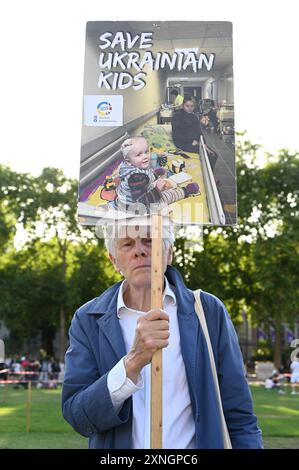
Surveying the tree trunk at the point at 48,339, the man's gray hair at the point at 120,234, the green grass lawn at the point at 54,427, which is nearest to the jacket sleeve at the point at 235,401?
the man's gray hair at the point at 120,234

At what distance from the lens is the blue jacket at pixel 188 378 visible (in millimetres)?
3670

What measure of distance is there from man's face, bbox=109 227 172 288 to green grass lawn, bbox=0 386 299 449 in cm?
970

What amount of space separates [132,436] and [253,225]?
44.5m

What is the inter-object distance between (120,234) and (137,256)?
→ 0.16m

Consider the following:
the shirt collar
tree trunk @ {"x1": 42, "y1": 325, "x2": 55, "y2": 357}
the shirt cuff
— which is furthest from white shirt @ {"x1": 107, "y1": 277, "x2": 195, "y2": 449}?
tree trunk @ {"x1": 42, "y1": 325, "x2": 55, "y2": 357}

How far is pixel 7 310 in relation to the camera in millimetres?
49875

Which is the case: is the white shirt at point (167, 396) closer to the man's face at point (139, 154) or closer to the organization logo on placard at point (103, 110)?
the man's face at point (139, 154)

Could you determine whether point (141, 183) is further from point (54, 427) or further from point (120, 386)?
point (54, 427)

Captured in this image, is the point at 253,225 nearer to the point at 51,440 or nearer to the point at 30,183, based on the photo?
the point at 30,183

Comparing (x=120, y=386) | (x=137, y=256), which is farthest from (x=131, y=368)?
(x=137, y=256)

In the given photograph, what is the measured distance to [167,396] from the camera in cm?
377

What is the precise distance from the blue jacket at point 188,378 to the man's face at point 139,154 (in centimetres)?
79

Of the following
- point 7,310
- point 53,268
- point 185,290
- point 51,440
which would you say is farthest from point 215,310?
point 53,268

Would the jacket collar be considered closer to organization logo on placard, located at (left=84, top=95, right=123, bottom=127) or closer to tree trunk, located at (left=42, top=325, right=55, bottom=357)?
organization logo on placard, located at (left=84, top=95, right=123, bottom=127)
